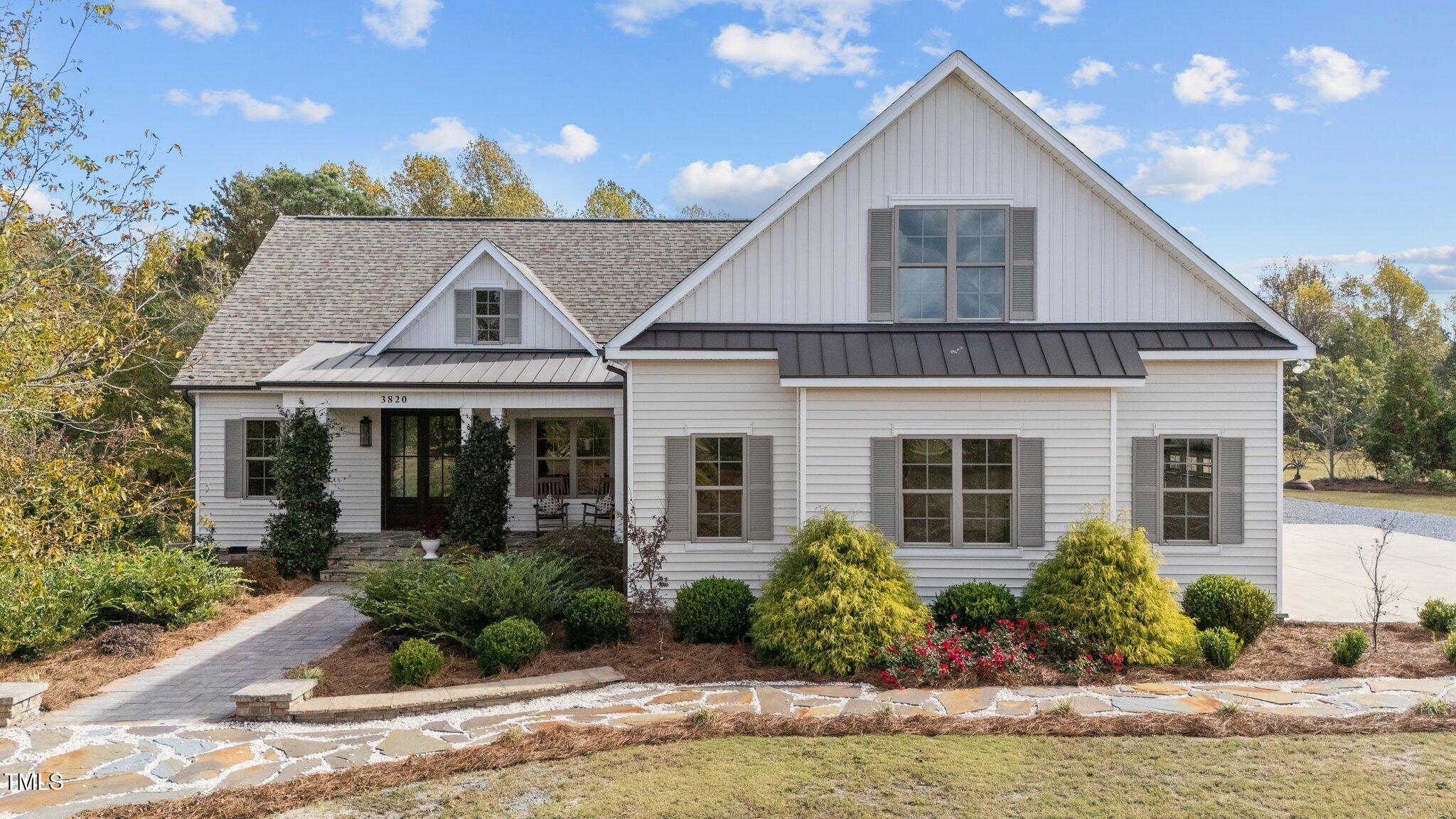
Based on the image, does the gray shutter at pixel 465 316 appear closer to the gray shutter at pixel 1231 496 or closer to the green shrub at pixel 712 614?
the green shrub at pixel 712 614

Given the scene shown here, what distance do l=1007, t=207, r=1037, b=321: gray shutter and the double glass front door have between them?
411 inches

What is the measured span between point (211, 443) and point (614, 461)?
7.55 metres

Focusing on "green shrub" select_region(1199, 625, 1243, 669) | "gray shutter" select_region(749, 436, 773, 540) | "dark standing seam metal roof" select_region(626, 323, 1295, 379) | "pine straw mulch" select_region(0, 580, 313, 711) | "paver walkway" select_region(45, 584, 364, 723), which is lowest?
"paver walkway" select_region(45, 584, 364, 723)

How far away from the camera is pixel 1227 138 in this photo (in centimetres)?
1925

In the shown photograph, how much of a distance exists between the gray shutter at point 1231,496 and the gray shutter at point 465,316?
40.5 feet

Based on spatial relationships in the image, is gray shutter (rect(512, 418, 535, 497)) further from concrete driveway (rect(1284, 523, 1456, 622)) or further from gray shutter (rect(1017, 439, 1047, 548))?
concrete driveway (rect(1284, 523, 1456, 622))

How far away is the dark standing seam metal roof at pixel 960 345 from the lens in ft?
31.4

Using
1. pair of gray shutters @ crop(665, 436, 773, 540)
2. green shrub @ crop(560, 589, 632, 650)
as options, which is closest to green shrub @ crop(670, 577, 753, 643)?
green shrub @ crop(560, 589, 632, 650)

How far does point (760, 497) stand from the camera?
10023mm

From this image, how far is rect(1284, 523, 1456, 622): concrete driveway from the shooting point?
1104cm

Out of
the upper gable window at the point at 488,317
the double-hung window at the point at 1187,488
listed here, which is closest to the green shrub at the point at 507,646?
the double-hung window at the point at 1187,488

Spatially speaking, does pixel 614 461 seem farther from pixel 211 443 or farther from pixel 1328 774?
pixel 1328 774

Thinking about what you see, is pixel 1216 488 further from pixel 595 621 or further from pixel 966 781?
pixel 595 621

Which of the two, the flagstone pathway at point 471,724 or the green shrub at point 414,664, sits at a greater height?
the green shrub at point 414,664
